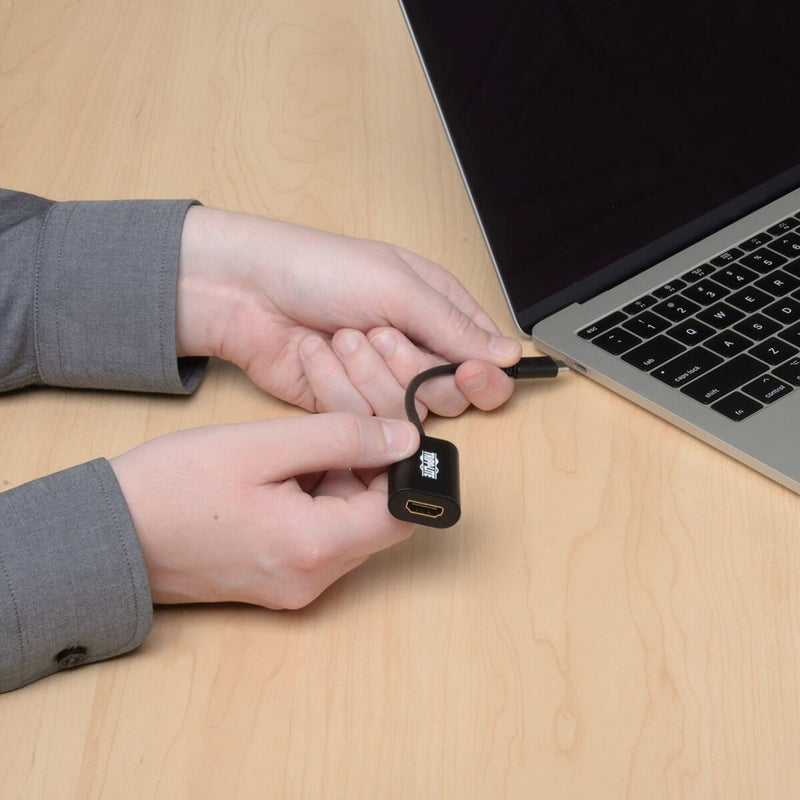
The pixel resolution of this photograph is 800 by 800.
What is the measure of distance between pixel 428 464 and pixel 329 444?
56mm

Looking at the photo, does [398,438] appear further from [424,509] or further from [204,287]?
[204,287]

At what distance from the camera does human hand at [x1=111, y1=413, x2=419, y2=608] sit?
0.60 meters

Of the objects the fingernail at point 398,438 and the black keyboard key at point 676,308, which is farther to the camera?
the black keyboard key at point 676,308

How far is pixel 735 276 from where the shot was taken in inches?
30.7

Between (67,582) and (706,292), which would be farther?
(706,292)

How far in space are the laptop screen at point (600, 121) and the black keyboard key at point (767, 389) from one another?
143 millimetres

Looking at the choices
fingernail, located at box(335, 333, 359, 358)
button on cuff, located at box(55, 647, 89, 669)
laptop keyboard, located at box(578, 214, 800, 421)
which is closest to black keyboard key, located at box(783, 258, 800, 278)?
laptop keyboard, located at box(578, 214, 800, 421)

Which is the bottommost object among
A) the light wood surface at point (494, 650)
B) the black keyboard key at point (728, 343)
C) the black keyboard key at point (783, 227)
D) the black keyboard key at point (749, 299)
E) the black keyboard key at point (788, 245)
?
the light wood surface at point (494, 650)

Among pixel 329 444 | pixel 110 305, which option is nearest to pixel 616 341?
pixel 329 444

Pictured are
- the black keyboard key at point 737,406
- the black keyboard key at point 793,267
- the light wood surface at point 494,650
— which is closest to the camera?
the light wood surface at point 494,650

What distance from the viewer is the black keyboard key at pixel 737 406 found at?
68 centimetres

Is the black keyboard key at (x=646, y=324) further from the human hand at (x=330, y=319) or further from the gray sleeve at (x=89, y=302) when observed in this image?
the gray sleeve at (x=89, y=302)

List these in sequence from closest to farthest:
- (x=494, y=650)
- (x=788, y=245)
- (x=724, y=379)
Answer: (x=494, y=650)
(x=724, y=379)
(x=788, y=245)

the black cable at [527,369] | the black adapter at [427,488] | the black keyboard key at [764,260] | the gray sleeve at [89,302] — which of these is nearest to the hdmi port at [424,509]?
the black adapter at [427,488]
